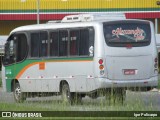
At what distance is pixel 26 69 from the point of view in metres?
28.1

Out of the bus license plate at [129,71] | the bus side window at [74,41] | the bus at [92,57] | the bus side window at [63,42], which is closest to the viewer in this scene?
the bus at [92,57]

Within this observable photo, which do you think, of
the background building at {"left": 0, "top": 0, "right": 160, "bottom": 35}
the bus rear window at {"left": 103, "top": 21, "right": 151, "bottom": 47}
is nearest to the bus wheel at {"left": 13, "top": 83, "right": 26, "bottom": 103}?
the bus rear window at {"left": 103, "top": 21, "right": 151, "bottom": 47}

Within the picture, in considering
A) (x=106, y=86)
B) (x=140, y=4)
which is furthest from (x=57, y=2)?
(x=106, y=86)

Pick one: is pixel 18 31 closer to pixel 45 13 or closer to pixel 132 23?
pixel 132 23

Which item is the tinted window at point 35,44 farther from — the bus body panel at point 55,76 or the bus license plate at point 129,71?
the bus license plate at point 129,71

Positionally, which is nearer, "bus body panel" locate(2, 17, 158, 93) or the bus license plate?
"bus body panel" locate(2, 17, 158, 93)

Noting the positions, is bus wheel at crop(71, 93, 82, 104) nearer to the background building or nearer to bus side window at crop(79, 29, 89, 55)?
bus side window at crop(79, 29, 89, 55)

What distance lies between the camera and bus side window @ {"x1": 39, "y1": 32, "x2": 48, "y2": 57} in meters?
27.3


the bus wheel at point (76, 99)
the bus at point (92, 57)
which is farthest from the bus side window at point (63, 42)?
the bus wheel at point (76, 99)

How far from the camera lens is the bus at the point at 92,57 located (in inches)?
978

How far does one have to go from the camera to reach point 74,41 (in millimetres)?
25984

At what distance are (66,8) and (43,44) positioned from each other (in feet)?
144

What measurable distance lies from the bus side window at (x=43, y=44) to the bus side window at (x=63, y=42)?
0.81 meters

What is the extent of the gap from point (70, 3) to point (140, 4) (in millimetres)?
6159
